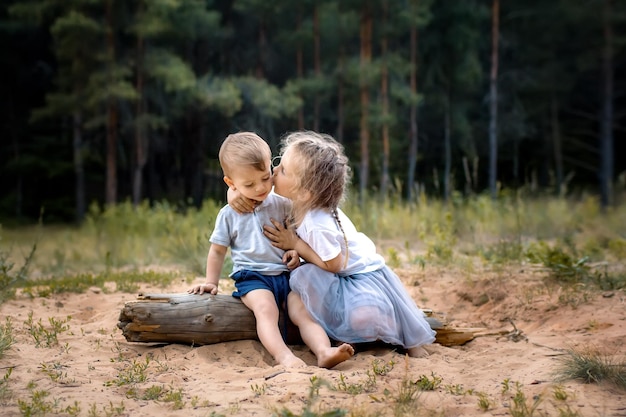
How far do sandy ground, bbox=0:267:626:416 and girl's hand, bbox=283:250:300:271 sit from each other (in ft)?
1.74

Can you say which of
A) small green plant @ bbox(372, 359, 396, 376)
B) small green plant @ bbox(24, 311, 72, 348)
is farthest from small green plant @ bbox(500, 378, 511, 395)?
small green plant @ bbox(24, 311, 72, 348)

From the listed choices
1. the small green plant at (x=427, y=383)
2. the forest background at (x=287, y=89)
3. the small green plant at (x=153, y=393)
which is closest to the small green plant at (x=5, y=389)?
the small green plant at (x=153, y=393)

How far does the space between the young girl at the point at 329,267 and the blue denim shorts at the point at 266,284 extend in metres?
0.12

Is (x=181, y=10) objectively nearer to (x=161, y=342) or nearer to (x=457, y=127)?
(x=457, y=127)

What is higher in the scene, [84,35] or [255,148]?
[84,35]

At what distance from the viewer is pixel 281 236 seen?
3.98 metres

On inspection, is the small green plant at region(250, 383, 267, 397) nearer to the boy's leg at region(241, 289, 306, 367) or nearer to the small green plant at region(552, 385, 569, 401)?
the boy's leg at region(241, 289, 306, 367)

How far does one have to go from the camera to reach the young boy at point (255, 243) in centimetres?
381

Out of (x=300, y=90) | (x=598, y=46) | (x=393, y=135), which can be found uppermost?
(x=598, y=46)

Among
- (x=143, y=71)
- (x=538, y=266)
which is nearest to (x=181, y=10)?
(x=143, y=71)

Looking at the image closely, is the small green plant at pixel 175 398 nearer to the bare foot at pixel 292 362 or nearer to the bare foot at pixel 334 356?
the bare foot at pixel 292 362

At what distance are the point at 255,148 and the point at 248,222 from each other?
1.73 ft

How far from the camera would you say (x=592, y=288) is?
5.13 metres

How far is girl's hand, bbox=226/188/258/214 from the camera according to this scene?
158 inches
